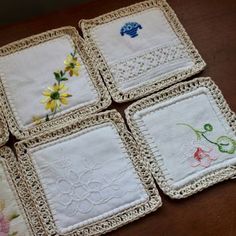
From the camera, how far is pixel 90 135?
2.77ft

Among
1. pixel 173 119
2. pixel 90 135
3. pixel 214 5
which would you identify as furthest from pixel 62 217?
pixel 214 5

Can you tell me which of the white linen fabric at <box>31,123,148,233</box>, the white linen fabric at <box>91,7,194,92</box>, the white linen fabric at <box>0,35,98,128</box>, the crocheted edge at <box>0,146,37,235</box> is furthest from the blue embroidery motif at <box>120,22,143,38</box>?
the crocheted edge at <box>0,146,37,235</box>

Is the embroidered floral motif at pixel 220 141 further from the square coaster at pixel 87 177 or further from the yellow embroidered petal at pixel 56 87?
the yellow embroidered petal at pixel 56 87

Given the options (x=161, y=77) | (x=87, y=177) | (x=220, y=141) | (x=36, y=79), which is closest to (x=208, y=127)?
(x=220, y=141)

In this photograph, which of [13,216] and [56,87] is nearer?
[13,216]

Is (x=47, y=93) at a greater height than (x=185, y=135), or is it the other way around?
(x=47, y=93)

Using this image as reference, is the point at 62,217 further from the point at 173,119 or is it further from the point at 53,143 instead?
the point at 173,119

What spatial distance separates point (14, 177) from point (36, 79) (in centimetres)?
21

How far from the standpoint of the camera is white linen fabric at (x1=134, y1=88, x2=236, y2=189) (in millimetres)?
823

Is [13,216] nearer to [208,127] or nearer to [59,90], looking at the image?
[59,90]

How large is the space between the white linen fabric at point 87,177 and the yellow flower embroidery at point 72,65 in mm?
134

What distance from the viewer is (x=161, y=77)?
0.90 metres

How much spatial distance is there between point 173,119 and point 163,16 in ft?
0.81

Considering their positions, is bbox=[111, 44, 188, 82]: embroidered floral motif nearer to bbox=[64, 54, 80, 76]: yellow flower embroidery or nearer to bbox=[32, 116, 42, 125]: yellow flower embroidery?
bbox=[64, 54, 80, 76]: yellow flower embroidery
